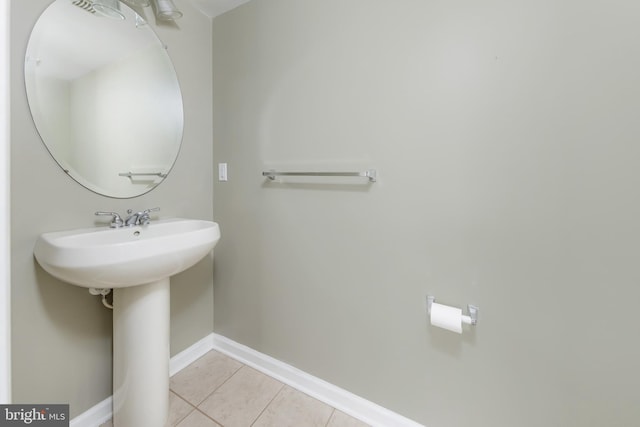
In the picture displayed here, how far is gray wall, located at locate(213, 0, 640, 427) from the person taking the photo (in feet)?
2.55

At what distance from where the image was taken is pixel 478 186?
0.93 meters

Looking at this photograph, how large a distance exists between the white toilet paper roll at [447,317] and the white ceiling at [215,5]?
1858mm

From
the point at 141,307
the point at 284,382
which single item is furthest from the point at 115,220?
the point at 284,382

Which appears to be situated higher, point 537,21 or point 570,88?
point 537,21

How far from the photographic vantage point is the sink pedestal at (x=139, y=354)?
1.01 meters

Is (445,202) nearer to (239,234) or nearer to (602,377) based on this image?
(602,377)

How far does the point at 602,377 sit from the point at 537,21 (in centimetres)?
117

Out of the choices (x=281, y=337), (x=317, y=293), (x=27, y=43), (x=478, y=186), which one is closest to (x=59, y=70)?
(x=27, y=43)

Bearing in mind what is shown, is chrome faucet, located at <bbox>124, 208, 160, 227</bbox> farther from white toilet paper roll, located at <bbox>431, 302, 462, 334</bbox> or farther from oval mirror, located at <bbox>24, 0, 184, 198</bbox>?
white toilet paper roll, located at <bbox>431, 302, 462, 334</bbox>

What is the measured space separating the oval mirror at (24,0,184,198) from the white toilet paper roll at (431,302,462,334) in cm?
146

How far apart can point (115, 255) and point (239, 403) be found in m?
0.95

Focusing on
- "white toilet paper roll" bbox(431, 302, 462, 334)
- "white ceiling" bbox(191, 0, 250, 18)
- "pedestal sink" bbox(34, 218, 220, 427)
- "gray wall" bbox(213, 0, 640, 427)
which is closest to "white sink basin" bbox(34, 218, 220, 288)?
"pedestal sink" bbox(34, 218, 220, 427)

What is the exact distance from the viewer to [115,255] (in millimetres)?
809

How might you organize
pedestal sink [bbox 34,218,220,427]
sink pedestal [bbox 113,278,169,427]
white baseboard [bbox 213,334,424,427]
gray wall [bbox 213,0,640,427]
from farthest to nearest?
white baseboard [bbox 213,334,424,427]
sink pedestal [bbox 113,278,169,427]
pedestal sink [bbox 34,218,220,427]
gray wall [bbox 213,0,640,427]
